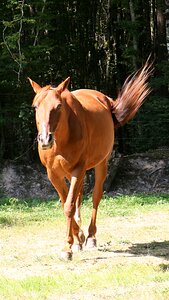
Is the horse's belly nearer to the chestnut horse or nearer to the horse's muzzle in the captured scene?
the chestnut horse

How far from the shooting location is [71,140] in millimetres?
5754

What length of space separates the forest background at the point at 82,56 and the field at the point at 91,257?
16.0 feet

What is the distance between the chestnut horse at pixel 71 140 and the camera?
5289mm

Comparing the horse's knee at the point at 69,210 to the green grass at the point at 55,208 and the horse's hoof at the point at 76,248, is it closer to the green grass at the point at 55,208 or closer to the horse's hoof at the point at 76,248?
the horse's hoof at the point at 76,248

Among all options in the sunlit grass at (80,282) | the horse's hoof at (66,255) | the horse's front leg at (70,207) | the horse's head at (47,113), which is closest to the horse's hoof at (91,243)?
the horse's front leg at (70,207)

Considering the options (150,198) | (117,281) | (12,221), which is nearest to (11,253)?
(117,281)

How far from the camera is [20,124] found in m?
14.8

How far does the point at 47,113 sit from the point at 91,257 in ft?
5.31

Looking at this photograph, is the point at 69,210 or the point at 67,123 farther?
the point at 67,123

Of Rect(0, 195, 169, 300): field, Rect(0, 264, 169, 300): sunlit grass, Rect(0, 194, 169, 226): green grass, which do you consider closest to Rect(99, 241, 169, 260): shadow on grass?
Rect(0, 195, 169, 300): field

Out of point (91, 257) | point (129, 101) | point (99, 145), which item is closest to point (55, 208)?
point (129, 101)

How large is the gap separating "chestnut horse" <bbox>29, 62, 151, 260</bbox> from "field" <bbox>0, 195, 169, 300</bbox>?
14.3 inches

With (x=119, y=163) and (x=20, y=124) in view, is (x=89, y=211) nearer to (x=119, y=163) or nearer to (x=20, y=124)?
(x=119, y=163)

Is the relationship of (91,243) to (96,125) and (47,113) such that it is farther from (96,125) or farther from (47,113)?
(47,113)
